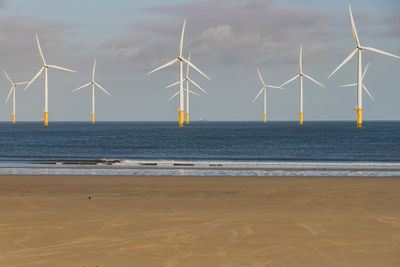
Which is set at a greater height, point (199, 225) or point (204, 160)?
point (199, 225)

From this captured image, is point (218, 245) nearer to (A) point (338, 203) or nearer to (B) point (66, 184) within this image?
(A) point (338, 203)

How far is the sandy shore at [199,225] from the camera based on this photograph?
38.8 ft

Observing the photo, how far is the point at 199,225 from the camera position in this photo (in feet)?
51.1

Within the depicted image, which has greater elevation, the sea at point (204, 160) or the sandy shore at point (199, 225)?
the sandy shore at point (199, 225)

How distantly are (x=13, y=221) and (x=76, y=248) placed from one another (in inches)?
174

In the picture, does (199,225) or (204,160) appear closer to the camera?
(199,225)

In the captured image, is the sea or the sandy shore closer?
the sandy shore

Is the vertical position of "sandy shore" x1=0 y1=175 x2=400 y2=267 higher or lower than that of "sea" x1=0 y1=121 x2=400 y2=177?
higher

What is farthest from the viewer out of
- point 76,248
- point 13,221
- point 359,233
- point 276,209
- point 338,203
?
point 338,203

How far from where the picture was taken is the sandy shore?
11.8 metres

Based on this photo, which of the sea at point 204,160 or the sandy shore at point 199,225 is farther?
the sea at point 204,160

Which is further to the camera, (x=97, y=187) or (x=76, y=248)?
(x=97, y=187)

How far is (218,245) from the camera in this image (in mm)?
13039

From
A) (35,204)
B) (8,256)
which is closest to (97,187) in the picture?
(35,204)
